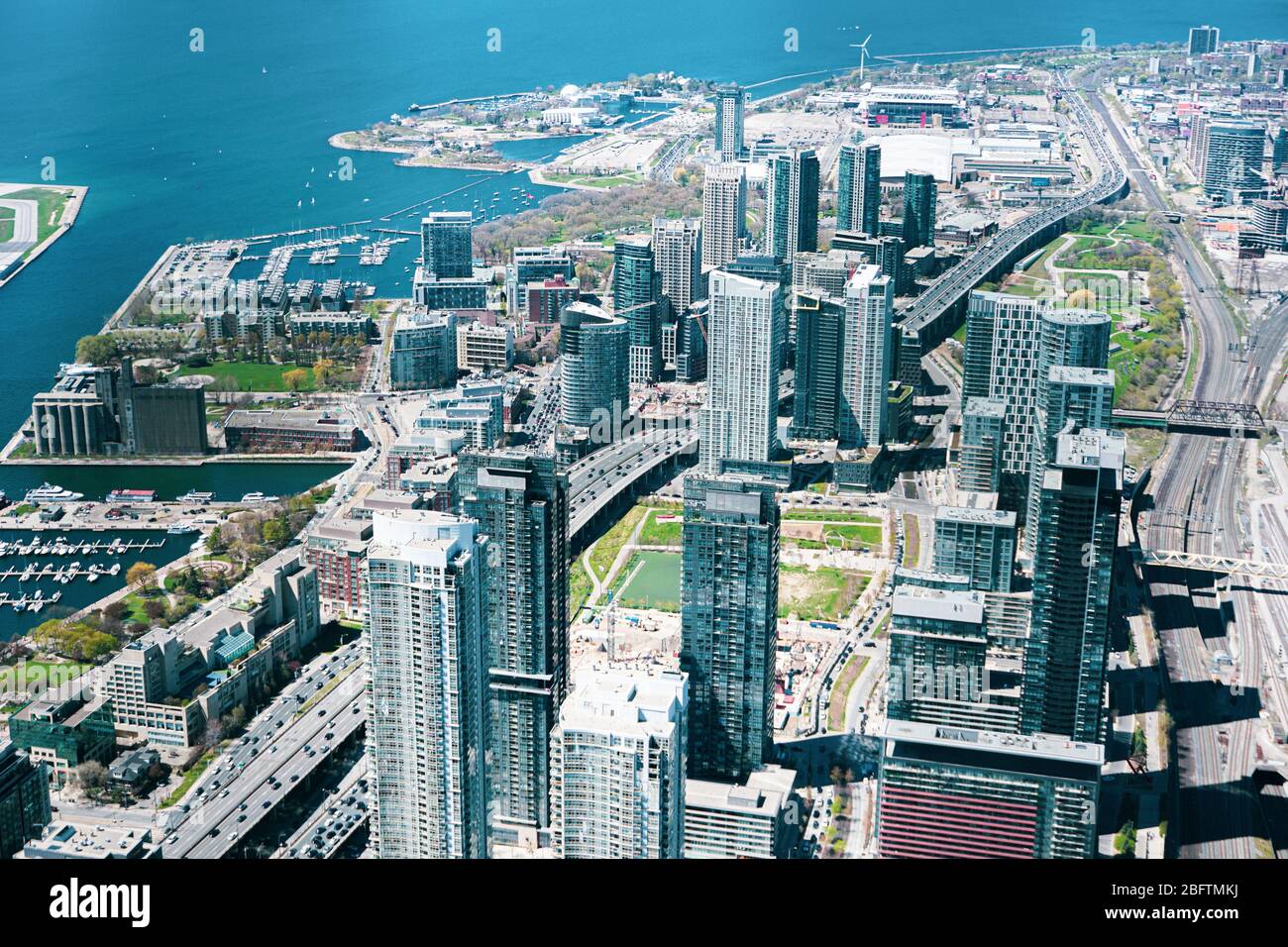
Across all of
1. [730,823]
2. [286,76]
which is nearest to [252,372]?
[730,823]

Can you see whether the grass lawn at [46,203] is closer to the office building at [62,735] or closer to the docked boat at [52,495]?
the docked boat at [52,495]

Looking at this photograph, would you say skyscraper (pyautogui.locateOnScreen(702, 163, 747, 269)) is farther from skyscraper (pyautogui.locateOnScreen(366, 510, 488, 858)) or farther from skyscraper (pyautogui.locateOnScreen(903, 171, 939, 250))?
skyscraper (pyautogui.locateOnScreen(366, 510, 488, 858))

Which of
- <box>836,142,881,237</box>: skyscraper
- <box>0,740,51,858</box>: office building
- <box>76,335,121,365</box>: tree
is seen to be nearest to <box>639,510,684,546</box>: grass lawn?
<box>0,740,51,858</box>: office building

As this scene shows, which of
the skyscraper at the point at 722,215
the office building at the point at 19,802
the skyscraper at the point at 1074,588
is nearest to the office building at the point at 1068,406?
the skyscraper at the point at 1074,588

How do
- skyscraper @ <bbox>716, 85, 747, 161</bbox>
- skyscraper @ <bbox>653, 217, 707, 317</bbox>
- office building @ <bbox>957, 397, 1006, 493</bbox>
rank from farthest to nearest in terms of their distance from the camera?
skyscraper @ <bbox>716, 85, 747, 161</bbox>, skyscraper @ <bbox>653, 217, 707, 317</bbox>, office building @ <bbox>957, 397, 1006, 493</bbox>

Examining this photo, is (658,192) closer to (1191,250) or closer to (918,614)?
(1191,250)

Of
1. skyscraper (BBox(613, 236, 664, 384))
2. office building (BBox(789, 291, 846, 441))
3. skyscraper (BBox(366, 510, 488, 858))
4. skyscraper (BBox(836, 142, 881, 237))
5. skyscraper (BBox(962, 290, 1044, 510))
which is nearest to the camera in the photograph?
skyscraper (BBox(366, 510, 488, 858))

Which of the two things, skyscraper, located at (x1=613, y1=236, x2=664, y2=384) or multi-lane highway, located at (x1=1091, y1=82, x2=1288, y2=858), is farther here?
skyscraper, located at (x1=613, y1=236, x2=664, y2=384)
